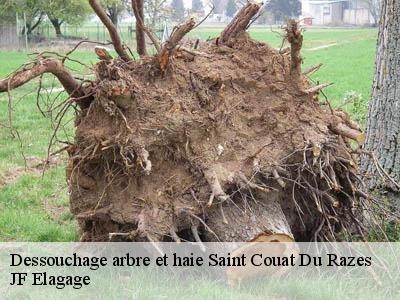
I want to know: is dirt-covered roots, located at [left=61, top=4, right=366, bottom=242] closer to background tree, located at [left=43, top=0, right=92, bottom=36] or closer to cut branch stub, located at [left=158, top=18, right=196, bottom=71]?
cut branch stub, located at [left=158, top=18, right=196, bottom=71]

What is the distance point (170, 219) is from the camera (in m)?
4.62

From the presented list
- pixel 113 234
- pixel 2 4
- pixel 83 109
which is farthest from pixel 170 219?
pixel 2 4

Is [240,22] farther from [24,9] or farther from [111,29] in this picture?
[24,9]

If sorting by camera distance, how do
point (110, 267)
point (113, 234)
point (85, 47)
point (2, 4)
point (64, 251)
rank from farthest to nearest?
point (2, 4) < point (85, 47) < point (64, 251) < point (110, 267) < point (113, 234)

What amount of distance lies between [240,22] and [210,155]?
1.20 metres

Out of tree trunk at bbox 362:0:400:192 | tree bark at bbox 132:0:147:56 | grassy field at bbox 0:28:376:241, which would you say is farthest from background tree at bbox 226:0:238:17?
tree trunk at bbox 362:0:400:192

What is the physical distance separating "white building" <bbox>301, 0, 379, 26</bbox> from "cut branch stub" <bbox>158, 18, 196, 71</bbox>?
241 feet

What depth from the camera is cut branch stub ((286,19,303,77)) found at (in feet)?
15.3

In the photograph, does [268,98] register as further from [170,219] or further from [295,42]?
[170,219]

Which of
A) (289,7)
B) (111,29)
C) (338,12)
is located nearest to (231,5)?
(111,29)

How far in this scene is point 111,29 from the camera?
4953 millimetres

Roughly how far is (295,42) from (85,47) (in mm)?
26730

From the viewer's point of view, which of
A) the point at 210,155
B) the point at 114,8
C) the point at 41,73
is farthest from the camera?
the point at 114,8

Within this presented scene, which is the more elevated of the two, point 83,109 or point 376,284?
point 83,109
